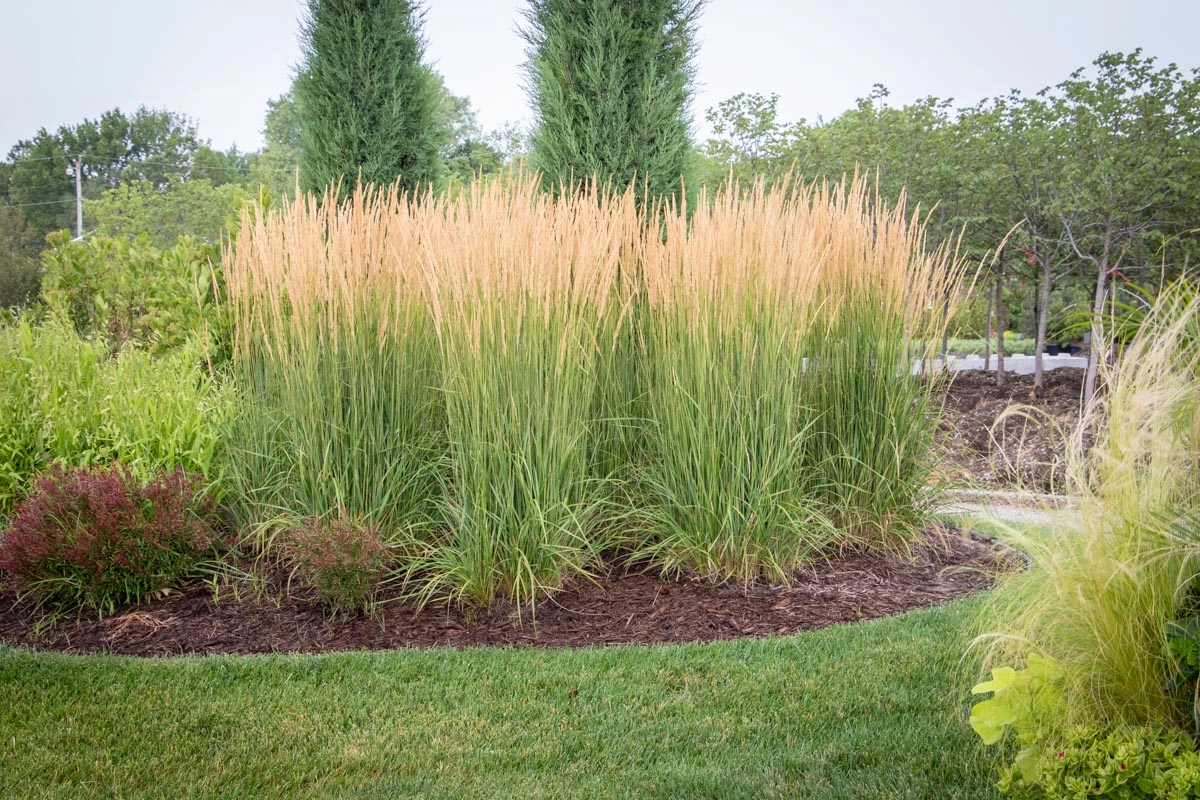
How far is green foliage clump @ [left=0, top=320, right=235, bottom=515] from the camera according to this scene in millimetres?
4656

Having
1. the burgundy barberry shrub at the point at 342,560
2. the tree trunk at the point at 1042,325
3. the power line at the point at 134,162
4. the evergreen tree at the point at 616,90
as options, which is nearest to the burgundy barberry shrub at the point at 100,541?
the burgundy barberry shrub at the point at 342,560

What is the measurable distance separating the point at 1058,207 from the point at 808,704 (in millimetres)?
8302

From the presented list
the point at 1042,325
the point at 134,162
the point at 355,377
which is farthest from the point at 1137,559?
the point at 134,162

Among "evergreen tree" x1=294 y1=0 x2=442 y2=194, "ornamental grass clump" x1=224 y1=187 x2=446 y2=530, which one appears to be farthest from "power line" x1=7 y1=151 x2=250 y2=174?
"ornamental grass clump" x1=224 y1=187 x2=446 y2=530

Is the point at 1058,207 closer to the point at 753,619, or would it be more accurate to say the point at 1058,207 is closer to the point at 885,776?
the point at 753,619

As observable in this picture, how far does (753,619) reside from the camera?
144 inches

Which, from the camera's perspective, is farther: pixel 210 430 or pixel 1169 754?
pixel 210 430

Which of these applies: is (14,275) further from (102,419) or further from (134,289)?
(102,419)

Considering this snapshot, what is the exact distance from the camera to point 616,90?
6566 mm

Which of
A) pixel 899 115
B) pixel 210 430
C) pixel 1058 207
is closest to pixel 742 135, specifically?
pixel 899 115

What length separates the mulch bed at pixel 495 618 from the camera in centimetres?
349

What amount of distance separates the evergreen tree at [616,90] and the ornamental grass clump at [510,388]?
2.99 m

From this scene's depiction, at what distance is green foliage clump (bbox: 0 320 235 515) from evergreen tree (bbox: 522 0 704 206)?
3.05 metres

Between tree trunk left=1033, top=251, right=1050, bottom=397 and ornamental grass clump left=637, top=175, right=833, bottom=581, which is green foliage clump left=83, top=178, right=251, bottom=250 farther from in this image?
ornamental grass clump left=637, top=175, right=833, bottom=581
